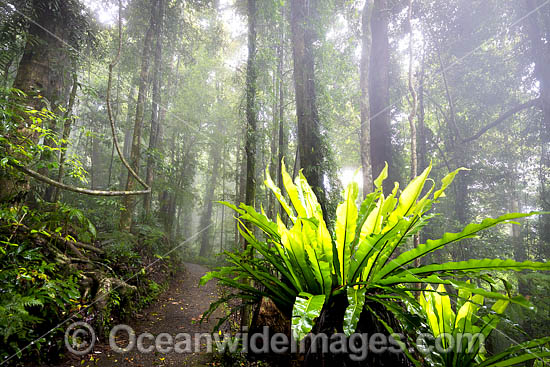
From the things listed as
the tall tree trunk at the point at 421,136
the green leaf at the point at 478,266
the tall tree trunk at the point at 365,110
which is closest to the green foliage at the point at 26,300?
the green leaf at the point at 478,266

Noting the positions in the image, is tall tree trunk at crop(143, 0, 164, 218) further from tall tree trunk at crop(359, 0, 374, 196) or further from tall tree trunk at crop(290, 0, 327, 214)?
tall tree trunk at crop(359, 0, 374, 196)

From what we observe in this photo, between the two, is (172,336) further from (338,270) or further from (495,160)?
(495,160)

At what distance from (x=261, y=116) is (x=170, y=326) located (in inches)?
178

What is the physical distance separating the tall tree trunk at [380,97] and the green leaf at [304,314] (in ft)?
8.96

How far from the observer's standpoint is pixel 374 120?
141 inches

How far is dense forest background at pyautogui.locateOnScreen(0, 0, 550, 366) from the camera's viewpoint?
2594mm

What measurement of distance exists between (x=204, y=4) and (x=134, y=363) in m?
8.53

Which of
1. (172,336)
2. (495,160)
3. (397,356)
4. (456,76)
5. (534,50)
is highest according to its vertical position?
(456,76)

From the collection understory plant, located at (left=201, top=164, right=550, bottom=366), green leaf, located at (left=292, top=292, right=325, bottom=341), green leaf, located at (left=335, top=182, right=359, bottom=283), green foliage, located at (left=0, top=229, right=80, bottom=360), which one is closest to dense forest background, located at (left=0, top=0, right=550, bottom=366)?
green foliage, located at (left=0, top=229, right=80, bottom=360)

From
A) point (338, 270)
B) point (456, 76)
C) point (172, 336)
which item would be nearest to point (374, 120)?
point (338, 270)

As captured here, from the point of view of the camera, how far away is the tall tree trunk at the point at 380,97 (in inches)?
135

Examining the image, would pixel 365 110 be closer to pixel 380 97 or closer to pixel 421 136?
pixel 421 136

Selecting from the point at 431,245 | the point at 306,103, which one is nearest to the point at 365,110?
the point at 306,103

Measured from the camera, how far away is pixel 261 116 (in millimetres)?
5777
